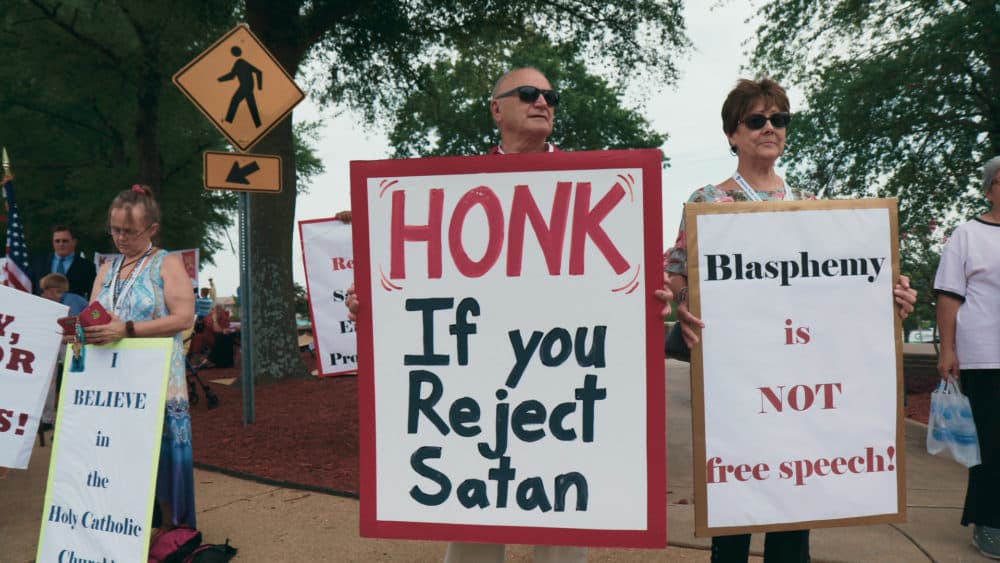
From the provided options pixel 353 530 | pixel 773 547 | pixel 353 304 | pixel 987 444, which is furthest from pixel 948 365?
pixel 353 530

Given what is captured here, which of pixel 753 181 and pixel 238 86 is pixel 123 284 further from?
pixel 238 86

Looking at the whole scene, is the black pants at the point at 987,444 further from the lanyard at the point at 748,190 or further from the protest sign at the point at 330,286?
the protest sign at the point at 330,286

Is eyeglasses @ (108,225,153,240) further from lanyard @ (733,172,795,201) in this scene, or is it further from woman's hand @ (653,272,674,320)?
lanyard @ (733,172,795,201)

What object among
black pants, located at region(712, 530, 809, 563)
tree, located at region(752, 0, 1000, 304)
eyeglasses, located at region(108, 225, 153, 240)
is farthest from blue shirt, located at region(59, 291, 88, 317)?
tree, located at region(752, 0, 1000, 304)

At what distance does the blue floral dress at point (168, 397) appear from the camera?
352 cm

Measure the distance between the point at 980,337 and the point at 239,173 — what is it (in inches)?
206

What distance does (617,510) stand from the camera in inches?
91.6

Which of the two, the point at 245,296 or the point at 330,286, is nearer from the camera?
the point at 330,286

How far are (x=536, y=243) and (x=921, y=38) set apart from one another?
8.81m

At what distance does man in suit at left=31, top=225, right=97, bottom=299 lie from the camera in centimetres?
745

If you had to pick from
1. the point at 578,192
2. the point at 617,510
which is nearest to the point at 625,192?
the point at 578,192

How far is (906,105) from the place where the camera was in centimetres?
959

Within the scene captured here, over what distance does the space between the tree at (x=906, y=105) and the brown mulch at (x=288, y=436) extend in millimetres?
7316

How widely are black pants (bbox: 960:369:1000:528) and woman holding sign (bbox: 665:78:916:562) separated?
5.05 feet
